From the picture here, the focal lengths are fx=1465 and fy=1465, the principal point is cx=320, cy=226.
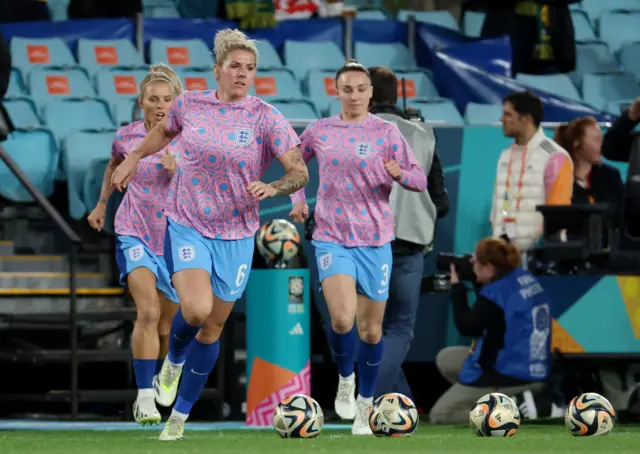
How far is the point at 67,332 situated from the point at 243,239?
3957 mm

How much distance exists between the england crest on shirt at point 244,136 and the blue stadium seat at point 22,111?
17.3ft

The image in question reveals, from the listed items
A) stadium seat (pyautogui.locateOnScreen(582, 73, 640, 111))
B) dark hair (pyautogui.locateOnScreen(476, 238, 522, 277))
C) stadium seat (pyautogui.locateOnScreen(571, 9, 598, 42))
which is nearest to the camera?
dark hair (pyautogui.locateOnScreen(476, 238, 522, 277))

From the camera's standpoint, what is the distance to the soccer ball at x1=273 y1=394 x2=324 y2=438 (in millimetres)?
7922

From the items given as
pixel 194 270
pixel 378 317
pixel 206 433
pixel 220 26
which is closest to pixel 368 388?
pixel 378 317

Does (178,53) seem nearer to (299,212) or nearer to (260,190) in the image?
(299,212)

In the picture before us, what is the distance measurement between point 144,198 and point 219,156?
1.95 metres

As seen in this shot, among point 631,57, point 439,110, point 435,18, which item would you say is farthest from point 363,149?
point 631,57

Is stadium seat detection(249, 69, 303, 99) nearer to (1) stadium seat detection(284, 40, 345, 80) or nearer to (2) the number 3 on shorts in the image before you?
(1) stadium seat detection(284, 40, 345, 80)

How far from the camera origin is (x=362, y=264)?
900 centimetres

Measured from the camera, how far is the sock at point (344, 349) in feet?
29.9

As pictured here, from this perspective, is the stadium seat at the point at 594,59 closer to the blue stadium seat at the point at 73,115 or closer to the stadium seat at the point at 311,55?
the stadium seat at the point at 311,55

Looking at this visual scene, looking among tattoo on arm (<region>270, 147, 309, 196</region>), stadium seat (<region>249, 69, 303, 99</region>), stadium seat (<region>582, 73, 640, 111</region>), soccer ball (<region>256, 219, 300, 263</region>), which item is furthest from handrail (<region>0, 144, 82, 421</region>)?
stadium seat (<region>582, 73, 640, 111</region>)

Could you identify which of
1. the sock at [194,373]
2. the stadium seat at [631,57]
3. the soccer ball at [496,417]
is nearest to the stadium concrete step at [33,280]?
the sock at [194,373]

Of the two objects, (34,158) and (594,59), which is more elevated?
(594,59)
